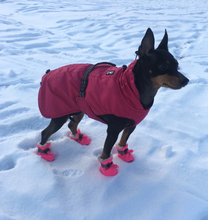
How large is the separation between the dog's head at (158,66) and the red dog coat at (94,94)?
0.14m

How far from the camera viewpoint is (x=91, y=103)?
1583mm

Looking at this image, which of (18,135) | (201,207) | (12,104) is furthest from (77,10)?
(201,207)

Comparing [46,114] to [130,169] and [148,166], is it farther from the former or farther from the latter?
[148,166]

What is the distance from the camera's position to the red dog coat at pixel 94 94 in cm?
150

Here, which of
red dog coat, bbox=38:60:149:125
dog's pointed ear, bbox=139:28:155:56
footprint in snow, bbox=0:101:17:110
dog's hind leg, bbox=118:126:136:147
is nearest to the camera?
dog's pointed ear, bbox=139:28:155:56

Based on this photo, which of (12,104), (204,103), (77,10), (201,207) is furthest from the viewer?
(77,10)

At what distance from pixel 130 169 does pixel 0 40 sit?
16.0ft

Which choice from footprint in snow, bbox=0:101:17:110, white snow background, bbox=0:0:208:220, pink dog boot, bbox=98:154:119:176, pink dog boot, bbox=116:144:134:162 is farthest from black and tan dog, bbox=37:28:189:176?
footprint in snow, bbox=0:101:17:110

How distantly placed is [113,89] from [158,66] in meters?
0.40

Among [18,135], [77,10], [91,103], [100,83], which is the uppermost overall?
[77,10]

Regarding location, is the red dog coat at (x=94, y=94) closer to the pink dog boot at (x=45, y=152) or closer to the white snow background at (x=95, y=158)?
the pink dog boot at (x=45, y=152)

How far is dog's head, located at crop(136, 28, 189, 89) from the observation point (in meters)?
1.42

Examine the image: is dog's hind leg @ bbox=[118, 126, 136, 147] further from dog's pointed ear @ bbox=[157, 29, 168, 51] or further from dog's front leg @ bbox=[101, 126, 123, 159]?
dog's pointed ear @ bbox=[157, 29, 168, 51]

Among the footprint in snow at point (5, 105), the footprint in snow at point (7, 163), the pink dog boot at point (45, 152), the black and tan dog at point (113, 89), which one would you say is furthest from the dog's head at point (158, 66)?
the footprint in snow at point (5, 105)
